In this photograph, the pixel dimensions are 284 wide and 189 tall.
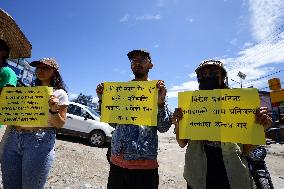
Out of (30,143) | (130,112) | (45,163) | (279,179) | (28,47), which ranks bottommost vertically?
(279,179)

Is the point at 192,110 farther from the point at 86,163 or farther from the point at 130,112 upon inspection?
the point at 86,163

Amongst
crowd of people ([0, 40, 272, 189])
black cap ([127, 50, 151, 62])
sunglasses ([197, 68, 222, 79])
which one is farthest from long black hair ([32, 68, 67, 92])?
sunglasses ([197, 68, 222, 79])

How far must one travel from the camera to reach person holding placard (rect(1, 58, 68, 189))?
9.55 ft

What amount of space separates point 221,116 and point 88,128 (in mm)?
11177

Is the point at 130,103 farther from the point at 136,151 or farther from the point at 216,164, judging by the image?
the point at 216,164

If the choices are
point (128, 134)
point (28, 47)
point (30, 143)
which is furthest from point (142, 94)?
point (28, 47)

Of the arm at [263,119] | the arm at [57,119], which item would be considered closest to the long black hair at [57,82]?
the arm at [57,119]

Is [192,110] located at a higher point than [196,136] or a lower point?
higher

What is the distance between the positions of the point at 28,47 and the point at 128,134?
2.25 meters

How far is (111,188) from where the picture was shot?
121 inches

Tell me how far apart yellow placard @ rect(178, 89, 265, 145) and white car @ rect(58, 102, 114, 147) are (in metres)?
10.6

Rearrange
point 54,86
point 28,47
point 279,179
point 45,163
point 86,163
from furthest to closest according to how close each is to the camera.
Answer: point 279,179 < point 86,163 < point 28,47 < point 54,86 < point 45,163

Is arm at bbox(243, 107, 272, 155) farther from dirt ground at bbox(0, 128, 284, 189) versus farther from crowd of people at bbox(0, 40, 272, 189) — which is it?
dirt ground at bbox(0, 128, 284, 189)

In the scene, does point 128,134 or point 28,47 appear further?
point 28,47
